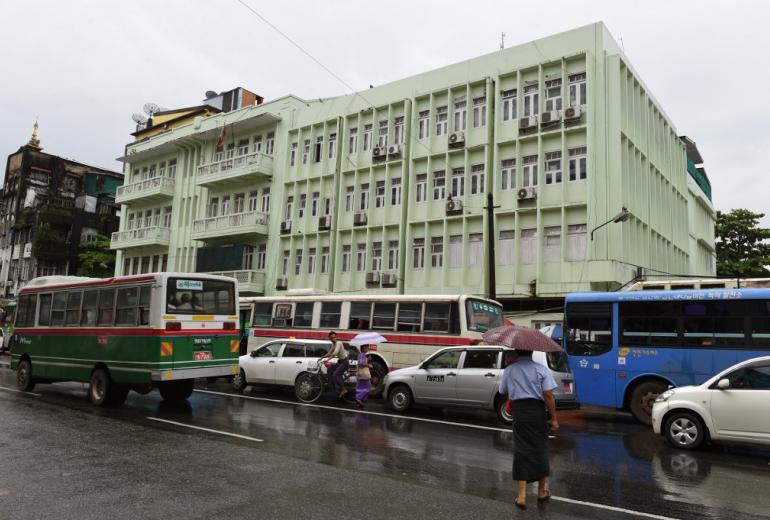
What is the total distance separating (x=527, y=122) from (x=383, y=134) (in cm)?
802

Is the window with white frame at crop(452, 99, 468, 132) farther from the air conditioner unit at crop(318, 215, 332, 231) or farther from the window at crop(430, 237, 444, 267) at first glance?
the air conditioner unit at crop(318, 215, 332, 231)

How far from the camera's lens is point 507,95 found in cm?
2567

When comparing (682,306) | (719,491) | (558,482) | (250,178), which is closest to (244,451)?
(558,482)

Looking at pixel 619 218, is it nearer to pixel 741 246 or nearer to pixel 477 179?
pixel 477 179

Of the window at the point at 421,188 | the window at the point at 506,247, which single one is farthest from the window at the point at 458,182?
the window at the point at 506,247

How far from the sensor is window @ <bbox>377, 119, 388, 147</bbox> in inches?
1160

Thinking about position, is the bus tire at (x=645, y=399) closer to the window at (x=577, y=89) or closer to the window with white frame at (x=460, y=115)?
the window at (x=577, y=89)

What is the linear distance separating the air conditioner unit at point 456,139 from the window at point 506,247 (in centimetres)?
466

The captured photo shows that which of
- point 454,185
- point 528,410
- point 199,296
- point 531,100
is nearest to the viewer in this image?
point 528,410

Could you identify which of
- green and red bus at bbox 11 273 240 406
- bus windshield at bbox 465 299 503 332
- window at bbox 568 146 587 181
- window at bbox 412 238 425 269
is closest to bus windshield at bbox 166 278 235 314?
green and red bus at bbox 11 273 240 406

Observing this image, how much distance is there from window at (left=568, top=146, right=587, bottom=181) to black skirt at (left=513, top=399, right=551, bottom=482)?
18733mm

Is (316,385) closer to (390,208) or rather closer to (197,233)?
(390,208)

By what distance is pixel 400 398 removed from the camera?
43.6 ft

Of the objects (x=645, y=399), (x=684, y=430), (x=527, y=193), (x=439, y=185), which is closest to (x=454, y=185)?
(x=439, y=185)
